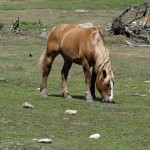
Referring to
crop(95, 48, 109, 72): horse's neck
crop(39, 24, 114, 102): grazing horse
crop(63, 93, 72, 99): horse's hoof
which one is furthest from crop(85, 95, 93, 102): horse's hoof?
crop(95, 48, 109, 72): horse's neck

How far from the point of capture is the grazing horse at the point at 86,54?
14391 millimetres

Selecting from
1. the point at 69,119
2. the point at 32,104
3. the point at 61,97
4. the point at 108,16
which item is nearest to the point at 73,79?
the point at 61,97

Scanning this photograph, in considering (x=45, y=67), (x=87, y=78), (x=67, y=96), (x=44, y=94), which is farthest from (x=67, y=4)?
(x=87, y=78)

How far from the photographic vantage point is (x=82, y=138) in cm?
1080

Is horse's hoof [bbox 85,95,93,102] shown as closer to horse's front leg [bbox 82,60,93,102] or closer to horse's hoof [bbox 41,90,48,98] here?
horse's front leg [bbox 82,60,93,102]

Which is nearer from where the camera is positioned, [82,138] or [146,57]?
[82,138]

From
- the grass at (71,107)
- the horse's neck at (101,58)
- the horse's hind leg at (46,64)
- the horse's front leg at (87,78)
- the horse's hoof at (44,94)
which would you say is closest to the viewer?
the grass at (71,107)

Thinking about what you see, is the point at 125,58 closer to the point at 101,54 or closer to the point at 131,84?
the point at 131,84

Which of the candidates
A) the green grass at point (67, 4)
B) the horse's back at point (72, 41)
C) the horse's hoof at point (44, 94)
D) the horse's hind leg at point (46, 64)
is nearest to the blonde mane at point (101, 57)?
the horse's back at point (72, 41)

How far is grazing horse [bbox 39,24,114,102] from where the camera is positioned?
14391 millimetres

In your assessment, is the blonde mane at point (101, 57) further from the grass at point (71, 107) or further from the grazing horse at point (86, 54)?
the grass at point (71, 107)

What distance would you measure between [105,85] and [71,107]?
3.50 ft

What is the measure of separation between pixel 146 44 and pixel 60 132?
52.9ft

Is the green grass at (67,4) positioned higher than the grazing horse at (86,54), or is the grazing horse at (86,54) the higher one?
the grazing horse at (86,54)
